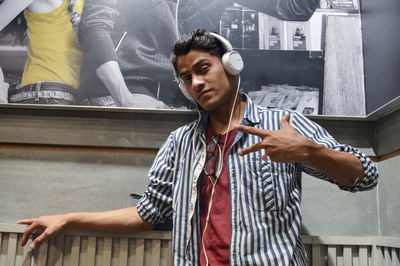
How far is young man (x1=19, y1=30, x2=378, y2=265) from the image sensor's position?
0.98 metres

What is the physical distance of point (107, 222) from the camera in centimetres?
123

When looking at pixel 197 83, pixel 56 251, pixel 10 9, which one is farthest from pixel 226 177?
pixel 10 9

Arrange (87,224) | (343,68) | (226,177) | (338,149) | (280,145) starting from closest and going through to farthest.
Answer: (280,145)
(338,149)
(226,177)
(87,224)
(343,68)

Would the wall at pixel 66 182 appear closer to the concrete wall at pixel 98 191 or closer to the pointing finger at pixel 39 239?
the concrete wall at pixel 98 191

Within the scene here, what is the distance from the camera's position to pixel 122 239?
127cm

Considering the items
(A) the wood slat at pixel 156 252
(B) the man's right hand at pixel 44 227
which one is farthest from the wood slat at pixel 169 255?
(B) the man's right hand at pixel 44 227

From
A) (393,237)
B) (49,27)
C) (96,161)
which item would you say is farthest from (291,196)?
(49,27)

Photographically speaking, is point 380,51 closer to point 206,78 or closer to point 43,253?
point 206,78

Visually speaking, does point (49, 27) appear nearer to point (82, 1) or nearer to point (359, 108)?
point (82, 1)

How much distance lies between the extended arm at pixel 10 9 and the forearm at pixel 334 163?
134 cm

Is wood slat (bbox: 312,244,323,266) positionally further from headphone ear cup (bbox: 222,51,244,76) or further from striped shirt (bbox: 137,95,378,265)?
headphone ear cup (bbox: 222,51,244,76)

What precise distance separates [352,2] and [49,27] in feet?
4.19

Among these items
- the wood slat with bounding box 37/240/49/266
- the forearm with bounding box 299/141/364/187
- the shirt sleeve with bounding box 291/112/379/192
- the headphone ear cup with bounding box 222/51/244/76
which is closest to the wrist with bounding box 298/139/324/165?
the forearm with bounding box 299/141/364/187

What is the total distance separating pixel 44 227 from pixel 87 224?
155mm
